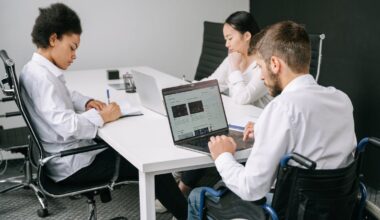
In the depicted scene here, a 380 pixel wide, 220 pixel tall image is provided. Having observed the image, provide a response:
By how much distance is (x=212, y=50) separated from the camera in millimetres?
3934

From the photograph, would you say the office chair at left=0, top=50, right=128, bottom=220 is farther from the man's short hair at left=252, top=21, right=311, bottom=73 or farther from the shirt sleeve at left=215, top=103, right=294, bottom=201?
the man's short hair at left=252, top=21, right=311, bottom=73

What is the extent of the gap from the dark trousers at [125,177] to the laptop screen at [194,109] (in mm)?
422

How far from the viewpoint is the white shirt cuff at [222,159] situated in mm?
1680

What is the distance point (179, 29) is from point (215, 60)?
811 millimetres

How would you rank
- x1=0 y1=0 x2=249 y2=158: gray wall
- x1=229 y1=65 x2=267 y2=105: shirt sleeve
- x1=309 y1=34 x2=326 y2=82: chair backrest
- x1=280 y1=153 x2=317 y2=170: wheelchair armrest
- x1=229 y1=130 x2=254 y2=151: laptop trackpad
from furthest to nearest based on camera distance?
1. x1=0 y1=0 x2=249 y2=158: gray wall
2. x1=309 y1=34 x2=326 y2=82: chair backrest
3. x1=229 y1=65 x2=267 y2=105: shirt sleeve
4. x1=229 y1=130 x2=254 y2=151: laptop trackpad
5. x1=280 y1=153 x2=317 y2=170: wheelchair armrest

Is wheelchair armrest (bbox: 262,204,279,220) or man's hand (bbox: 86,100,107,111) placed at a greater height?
man's hand (bbox: 86,100,107,111)

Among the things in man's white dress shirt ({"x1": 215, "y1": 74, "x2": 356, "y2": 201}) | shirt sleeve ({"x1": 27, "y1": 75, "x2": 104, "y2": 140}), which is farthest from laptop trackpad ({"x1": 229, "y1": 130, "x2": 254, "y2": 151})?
shirt sleeve ({"x1": 27, "y1": 75, "x2": 104, "y2": 140})

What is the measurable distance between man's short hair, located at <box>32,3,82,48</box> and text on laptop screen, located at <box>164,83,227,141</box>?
0.72 m

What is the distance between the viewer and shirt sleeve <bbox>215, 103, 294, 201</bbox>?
4.79ft

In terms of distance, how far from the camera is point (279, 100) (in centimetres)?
150

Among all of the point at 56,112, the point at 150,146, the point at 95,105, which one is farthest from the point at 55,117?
the point at 150,146

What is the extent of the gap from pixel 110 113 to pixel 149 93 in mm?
278

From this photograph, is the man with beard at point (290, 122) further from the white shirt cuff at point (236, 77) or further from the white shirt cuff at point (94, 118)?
the white shirt cuff at point (236, 77)

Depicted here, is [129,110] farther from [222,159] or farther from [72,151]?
[222,159]
